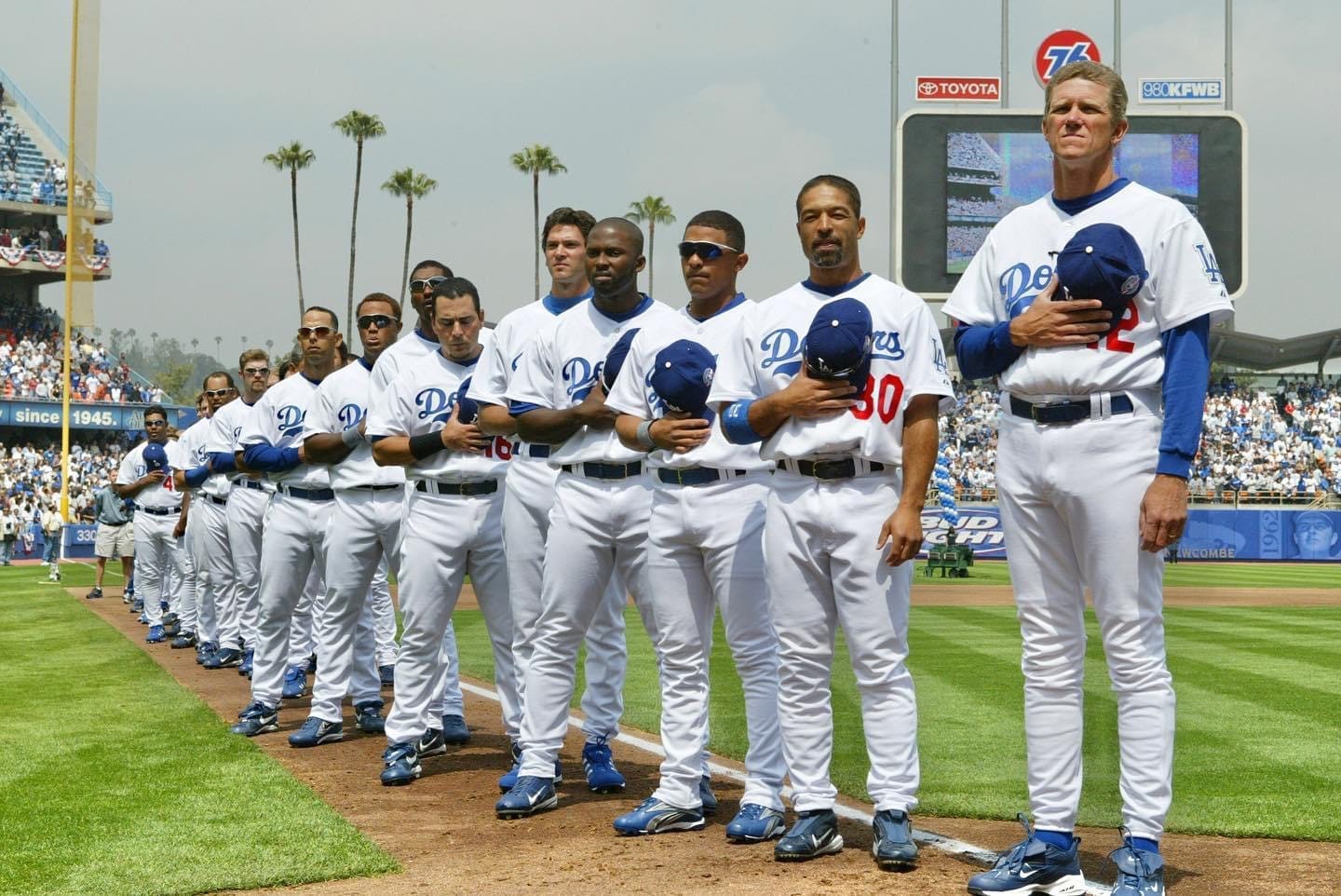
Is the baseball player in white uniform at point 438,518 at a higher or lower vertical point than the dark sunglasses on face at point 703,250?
lower

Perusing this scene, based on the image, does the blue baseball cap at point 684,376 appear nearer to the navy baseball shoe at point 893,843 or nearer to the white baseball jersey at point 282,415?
the navy baseball shoe at point 893,843

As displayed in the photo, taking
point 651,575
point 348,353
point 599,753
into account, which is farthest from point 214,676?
point 651,575

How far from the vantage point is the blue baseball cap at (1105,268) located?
13.0 feet

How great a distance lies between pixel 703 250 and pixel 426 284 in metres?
2.20

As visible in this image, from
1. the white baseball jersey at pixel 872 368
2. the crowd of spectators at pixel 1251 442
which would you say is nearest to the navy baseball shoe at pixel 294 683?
the white baseball jersey at pixel 872 368

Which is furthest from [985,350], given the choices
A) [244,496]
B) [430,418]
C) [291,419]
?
[244,496]

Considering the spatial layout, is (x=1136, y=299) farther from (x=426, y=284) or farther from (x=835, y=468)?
(x=426, y=284)

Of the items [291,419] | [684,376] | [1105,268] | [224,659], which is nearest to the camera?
[1105,268]

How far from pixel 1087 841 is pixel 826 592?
1.39m

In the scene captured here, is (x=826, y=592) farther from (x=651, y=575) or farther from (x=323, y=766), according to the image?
(x=323, y=766)

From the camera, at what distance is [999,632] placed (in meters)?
14.3

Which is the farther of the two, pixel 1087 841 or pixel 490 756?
pixel 490 756

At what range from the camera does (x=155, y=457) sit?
14.1 m

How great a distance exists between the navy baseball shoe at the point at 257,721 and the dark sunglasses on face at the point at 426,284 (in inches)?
102
